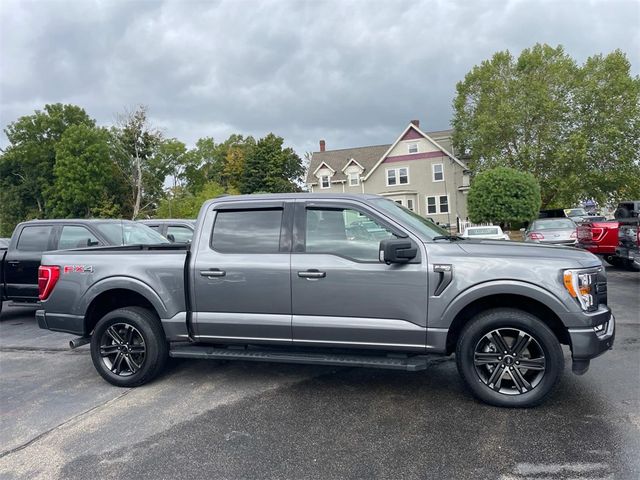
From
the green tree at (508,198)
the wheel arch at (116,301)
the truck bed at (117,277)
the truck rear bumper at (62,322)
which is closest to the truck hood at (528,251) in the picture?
the truck bed at (117,277)

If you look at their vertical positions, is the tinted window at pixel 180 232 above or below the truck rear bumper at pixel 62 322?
above

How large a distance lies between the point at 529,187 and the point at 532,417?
26.6m

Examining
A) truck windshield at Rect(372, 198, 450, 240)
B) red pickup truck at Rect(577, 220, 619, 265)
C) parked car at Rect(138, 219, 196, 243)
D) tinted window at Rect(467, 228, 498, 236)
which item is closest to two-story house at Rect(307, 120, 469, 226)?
tinted window at Rect(467, 228, 498, 236)

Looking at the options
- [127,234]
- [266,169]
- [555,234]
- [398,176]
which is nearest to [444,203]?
[398,176]

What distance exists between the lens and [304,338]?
4.12 metres

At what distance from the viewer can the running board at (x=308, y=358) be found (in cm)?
380

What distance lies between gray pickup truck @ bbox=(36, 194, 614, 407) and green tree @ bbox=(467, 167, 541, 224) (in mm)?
25052

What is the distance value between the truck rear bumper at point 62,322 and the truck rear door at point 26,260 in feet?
11.3

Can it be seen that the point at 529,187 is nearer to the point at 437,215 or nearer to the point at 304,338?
the point at 437,215

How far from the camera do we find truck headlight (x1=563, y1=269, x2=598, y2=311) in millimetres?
3590

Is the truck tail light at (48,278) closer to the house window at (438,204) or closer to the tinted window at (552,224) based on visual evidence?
the tinted window at (552,224)

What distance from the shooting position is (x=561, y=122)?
33688 millimetres

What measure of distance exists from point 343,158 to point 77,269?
4083cm

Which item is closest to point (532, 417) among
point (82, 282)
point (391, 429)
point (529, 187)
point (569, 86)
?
point (391, 429)
